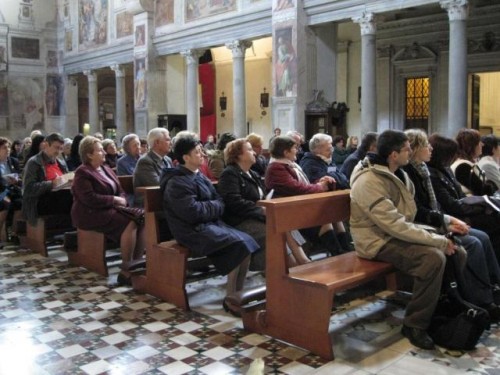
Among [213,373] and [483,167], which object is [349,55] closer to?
[483,167]

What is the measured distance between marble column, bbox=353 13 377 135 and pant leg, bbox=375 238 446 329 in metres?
9.47

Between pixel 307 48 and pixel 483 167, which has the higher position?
pixel 307 48

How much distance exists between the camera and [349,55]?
1872 centimetres

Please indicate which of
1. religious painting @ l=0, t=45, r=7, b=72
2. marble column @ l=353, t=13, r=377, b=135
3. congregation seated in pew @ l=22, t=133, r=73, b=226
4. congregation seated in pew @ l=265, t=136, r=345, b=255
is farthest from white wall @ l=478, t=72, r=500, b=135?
religious painting @ l=0, t=45, r=7, b=72

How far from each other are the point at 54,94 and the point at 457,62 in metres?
19.9

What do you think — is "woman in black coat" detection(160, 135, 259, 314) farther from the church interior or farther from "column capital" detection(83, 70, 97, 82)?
"column capital" detection(83, 70, 97, 82)

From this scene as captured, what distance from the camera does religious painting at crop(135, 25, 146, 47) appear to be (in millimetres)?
19802

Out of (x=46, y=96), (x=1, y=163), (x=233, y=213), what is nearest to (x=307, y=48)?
(x=1, y=163)

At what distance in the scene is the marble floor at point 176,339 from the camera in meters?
3.74

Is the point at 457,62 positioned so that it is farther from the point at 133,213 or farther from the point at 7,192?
the point at 7,192

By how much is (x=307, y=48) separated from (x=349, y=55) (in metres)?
4.97

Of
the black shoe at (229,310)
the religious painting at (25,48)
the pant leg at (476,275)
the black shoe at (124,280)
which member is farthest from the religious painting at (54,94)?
the pant leg at (476,275)

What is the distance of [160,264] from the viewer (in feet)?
17.1

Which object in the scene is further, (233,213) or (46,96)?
(46,96)
